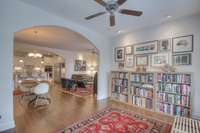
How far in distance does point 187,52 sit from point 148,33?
1.39 metres

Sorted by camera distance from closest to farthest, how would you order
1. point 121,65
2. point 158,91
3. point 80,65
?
point 158,91
point 121,65
point 80,65

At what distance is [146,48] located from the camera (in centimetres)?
409

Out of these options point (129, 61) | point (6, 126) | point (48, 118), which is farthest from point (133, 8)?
point (6, 126)

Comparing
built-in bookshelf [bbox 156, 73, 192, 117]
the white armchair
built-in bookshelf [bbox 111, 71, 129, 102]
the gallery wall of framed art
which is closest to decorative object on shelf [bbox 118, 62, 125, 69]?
the gallery wall of framed art

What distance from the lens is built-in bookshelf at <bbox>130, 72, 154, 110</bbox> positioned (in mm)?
3725

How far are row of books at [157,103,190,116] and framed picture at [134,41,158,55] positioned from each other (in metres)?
1.80

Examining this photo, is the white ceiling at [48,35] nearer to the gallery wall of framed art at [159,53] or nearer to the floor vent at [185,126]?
the gallery wall of framed art at [159,53]

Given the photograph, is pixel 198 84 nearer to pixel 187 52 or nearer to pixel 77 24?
pixel 187 52

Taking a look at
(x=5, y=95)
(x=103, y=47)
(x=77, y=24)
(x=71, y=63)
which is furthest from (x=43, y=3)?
(x=71, y=63)

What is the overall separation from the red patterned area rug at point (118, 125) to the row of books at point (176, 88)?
0.98m

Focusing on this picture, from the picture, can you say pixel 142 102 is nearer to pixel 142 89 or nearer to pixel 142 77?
pixel 142 89

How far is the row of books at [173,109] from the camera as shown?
10.2 ft

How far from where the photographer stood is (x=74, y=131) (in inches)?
93.8

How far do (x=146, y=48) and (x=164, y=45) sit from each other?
23.6 inches
